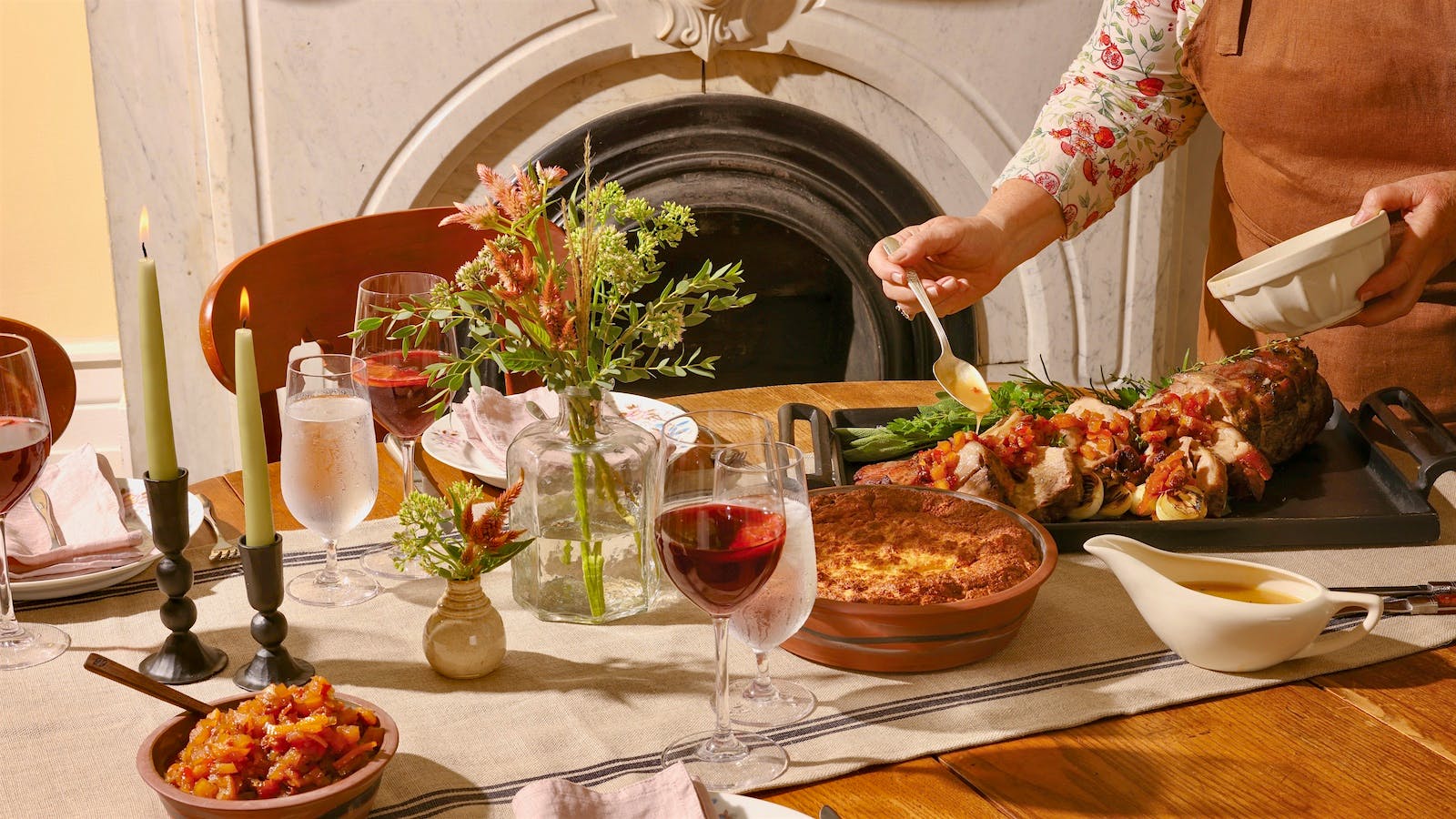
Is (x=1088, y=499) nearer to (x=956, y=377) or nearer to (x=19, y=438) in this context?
(x=956, y=377)

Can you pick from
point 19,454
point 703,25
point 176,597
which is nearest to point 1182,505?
point 176,597

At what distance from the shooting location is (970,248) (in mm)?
1703

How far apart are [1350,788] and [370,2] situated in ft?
7.86

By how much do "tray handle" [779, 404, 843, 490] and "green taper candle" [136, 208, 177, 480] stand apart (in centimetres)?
64

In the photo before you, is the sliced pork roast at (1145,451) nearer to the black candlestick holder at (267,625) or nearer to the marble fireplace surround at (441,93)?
the black candlestick holder at (267,625)

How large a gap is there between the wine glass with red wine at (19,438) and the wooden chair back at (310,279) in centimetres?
64

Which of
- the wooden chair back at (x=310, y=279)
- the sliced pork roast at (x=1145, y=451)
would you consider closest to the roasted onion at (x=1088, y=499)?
the sliced pork roast at (x=1145, y=451)

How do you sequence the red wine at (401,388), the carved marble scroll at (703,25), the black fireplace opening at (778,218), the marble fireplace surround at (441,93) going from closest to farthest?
the red wine at (401,388)
the marble fireplace surround at (441,93)
the carved marble scroll at (703,25)
the black fireplace opening at (778,218)

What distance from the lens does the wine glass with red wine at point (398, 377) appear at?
1.17 metres

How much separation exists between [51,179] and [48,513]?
2416 millimetres

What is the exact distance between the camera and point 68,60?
3.14 metres

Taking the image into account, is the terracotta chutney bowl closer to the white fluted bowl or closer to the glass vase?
the glass vase

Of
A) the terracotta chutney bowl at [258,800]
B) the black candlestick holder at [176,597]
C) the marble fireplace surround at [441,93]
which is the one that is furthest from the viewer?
the marble fireplace surround at [441,93]

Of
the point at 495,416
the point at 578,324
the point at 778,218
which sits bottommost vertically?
the point at 495,416
